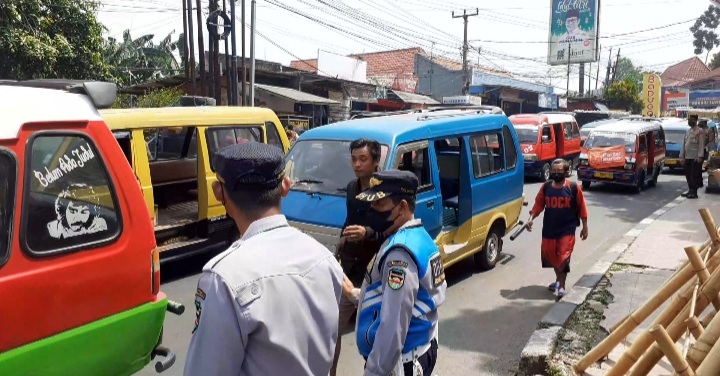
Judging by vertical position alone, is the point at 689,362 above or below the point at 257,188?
below

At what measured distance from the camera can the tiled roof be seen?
6362 centimetres

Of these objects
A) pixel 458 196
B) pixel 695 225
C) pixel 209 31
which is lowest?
pixel 695 225

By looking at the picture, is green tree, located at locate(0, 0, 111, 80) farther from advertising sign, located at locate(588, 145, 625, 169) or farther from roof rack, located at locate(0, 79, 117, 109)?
advertising sign, located at locate(588, 145, 625, 169)

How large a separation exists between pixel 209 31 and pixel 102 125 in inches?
614

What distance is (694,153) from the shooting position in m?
13.0

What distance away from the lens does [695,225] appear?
1020 cm

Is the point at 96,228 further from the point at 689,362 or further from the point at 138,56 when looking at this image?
the point at 138,56

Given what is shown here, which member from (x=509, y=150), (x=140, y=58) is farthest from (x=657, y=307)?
(x=140, y=58)

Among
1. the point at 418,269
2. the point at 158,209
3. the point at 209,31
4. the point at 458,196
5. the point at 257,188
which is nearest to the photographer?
the point at 257,188

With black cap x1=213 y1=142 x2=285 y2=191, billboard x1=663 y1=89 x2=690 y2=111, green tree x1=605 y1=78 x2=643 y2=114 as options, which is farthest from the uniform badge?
billboard x1=663 y1=89 x2=690 y2=111

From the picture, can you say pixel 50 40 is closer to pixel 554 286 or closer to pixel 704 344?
pixel 554 286

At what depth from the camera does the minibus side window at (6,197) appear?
8.75ft

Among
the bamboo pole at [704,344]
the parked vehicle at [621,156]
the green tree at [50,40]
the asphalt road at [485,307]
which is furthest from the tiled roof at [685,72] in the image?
the bamboo pole at [704,344]

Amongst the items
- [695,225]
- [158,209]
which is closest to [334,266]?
[158,209]
